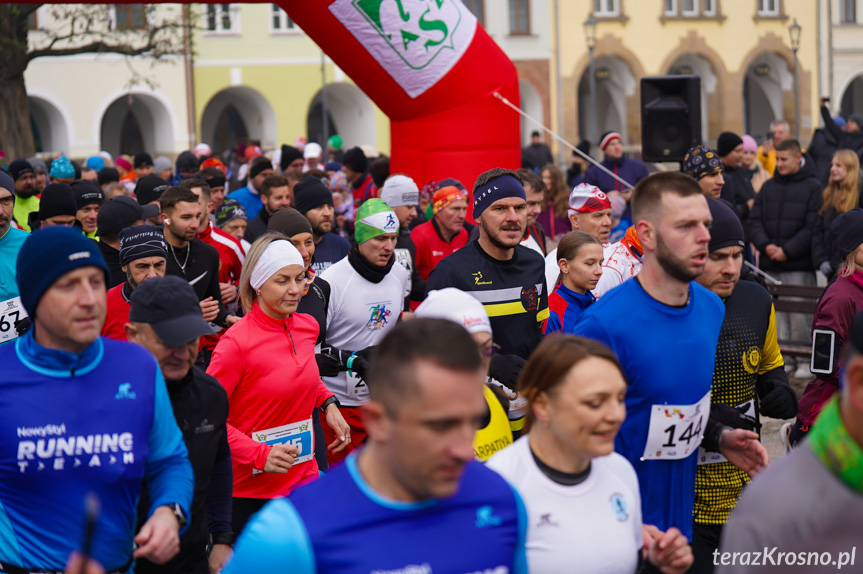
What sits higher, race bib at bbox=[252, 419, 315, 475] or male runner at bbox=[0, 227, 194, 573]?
male runner at bbox=[0, 227, 194, 573]

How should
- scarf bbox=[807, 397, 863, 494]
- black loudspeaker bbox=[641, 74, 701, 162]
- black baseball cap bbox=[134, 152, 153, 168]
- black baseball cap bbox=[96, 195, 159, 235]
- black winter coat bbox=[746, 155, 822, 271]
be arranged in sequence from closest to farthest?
scarf bbox=[807, 397, 863, 494] → black baseball cap bbox=[96, 195, 159, 235] → black loudspeaker bbox=[641, 74, 701, 162] → black winter coat bbox=[746, 155, 822, 271] → black baseball cap bbox=[134, 152, 153, 168]

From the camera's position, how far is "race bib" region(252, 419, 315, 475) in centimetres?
485

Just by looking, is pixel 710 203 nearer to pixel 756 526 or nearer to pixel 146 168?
pixel 756 526

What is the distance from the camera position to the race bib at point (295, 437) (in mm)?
4852

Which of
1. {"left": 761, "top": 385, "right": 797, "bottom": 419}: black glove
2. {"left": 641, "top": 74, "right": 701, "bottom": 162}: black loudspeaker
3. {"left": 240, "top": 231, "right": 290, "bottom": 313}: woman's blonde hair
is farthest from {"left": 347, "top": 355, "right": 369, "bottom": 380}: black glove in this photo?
{"left": 641, "top": 74, "right": 701, "bottom": 162}: black loudspeaker

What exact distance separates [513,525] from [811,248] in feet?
31.6

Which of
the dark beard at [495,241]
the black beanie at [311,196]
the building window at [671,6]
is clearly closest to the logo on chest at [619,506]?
the dark beard at [495,241]

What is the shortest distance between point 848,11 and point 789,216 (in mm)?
38420

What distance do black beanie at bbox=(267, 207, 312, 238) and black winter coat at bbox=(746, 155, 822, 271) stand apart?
Answer: 6.45 m

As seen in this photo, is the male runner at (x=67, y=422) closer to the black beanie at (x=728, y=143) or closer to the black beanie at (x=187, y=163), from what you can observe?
the black beanie at (x=728, y=143)

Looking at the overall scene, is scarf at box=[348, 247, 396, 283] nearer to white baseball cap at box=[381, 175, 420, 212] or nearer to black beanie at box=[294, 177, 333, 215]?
black beanie at box=[294, 177, 333, 215]

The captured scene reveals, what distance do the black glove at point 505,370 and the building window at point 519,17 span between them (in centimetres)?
3923

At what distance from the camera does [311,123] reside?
4312 centimetres

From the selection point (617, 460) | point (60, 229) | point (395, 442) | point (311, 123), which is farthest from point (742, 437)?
point (311, 123)
